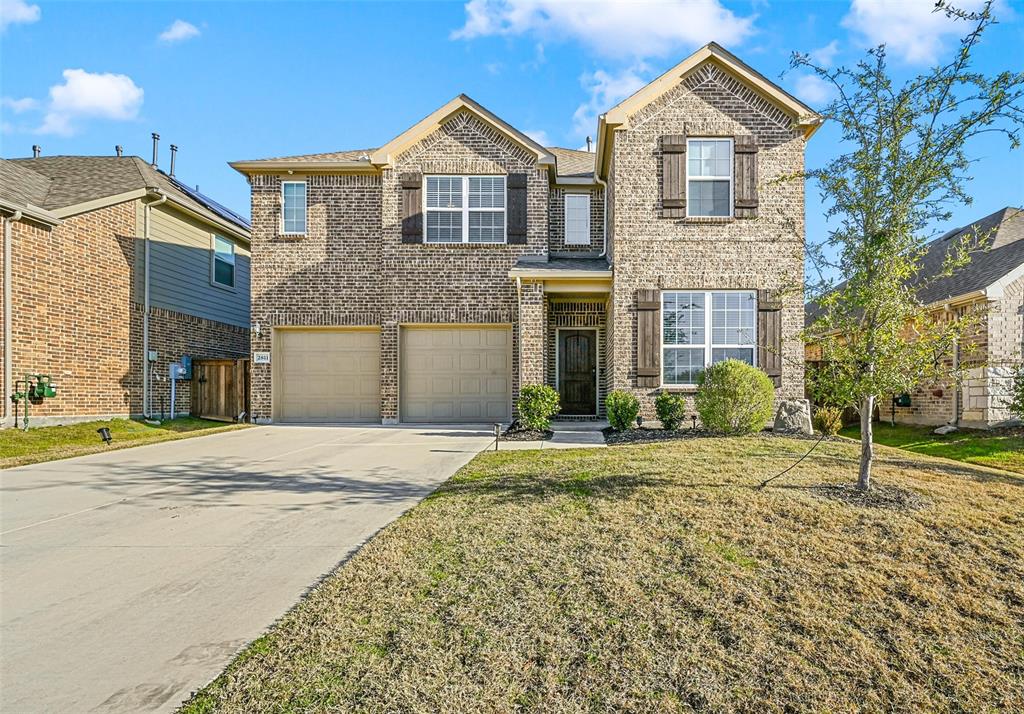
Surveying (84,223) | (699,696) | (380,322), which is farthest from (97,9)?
(699,696)

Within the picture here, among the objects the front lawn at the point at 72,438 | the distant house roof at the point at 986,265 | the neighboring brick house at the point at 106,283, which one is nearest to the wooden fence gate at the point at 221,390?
the neighboring brick house at the point at 106,283

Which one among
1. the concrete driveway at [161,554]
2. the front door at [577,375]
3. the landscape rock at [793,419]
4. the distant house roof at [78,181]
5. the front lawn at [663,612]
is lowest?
the concrete driveway at [161,554]

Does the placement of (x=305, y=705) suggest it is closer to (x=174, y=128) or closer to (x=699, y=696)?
(x=699, y=696)

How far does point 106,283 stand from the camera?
13297 millimetres

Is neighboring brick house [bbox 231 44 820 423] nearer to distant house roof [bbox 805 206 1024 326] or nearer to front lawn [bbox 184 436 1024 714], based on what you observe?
distant house roof [bbox 805 206 1024 326]

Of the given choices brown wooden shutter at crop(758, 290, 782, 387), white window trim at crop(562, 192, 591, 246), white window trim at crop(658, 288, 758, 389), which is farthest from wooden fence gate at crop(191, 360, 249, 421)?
brown wooden shutter at crop(758, 290, 782, 387)

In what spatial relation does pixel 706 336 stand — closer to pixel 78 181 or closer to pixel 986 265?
pixel 986 265

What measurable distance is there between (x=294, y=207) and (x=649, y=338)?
8588 millimetres

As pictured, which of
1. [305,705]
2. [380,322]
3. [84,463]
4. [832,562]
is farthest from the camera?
[380,322]

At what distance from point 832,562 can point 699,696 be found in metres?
1.89

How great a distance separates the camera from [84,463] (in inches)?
320

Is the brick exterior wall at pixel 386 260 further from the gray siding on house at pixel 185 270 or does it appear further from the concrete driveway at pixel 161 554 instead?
the concrete driveway at pixel 161 554

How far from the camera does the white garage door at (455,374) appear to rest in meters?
13.8

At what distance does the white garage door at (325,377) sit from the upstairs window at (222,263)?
4.28 meters
